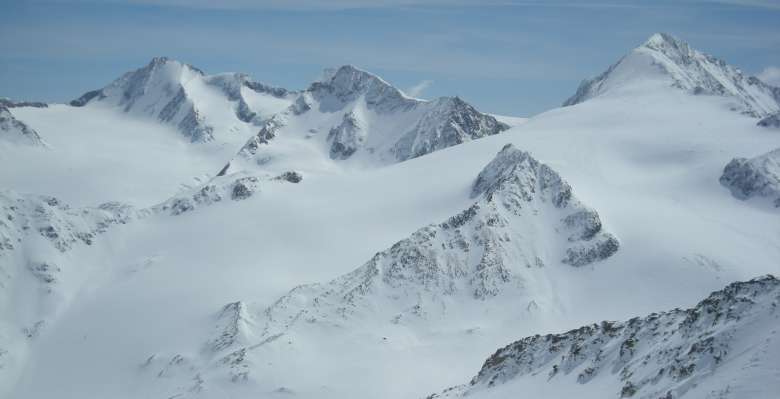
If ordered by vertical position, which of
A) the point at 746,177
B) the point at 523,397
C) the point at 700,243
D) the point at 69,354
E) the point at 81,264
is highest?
the point at 746,177

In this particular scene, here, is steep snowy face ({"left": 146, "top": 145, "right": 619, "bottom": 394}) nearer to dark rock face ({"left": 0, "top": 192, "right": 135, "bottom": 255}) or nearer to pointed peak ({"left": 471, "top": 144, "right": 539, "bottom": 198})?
pointed peak ({"left": 471, "top": 144, "right": 539, "bottom": 198})

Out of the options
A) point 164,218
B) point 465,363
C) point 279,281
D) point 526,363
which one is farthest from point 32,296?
point 526,363

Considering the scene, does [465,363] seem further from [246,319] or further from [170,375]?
[170,375]

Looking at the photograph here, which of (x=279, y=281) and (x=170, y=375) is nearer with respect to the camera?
(x=170, y=375)

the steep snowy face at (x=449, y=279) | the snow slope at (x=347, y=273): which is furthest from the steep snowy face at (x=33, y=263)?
the steep snowy face at (x=449, y=279)

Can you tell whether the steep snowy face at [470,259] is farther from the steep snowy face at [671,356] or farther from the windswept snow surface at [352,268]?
the steep snowy face at [671,356]

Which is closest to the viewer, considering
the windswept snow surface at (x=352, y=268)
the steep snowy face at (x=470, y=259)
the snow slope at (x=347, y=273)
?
the windswept snow surface at (x=352, y=268)

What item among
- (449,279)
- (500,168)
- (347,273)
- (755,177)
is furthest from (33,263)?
(755,177)
